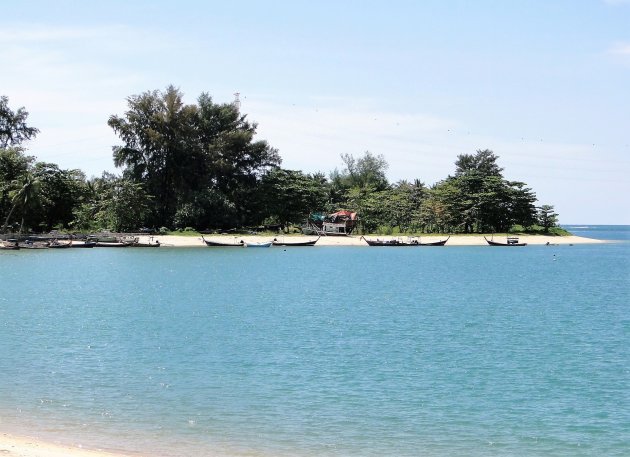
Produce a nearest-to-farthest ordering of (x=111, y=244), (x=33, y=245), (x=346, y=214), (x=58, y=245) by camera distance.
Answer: (x=33, y=245)
(x=58, y=245)
(x=111, y=244)
(x=346, y=214)

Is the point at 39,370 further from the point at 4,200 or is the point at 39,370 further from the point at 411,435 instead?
the point at 4,200

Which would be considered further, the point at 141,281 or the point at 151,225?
the point at 151,225

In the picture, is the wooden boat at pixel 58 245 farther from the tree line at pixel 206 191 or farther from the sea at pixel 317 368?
the sea at pixel 317 368

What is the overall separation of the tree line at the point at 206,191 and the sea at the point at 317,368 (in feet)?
151

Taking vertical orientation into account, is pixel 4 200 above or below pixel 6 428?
above

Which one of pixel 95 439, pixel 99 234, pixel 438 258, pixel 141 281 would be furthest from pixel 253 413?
pixel 99 234

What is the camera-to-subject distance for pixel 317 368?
20.6 metres

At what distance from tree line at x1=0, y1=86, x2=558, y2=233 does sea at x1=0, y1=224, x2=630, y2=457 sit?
151 feet

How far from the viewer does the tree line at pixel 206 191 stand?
300 feet

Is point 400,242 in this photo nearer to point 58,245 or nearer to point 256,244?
point 256,244

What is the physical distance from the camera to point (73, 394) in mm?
17203

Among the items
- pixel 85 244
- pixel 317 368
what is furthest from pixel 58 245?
pixel 317 368

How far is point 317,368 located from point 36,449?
9599 mm

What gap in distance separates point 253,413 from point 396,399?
11.6 ft
